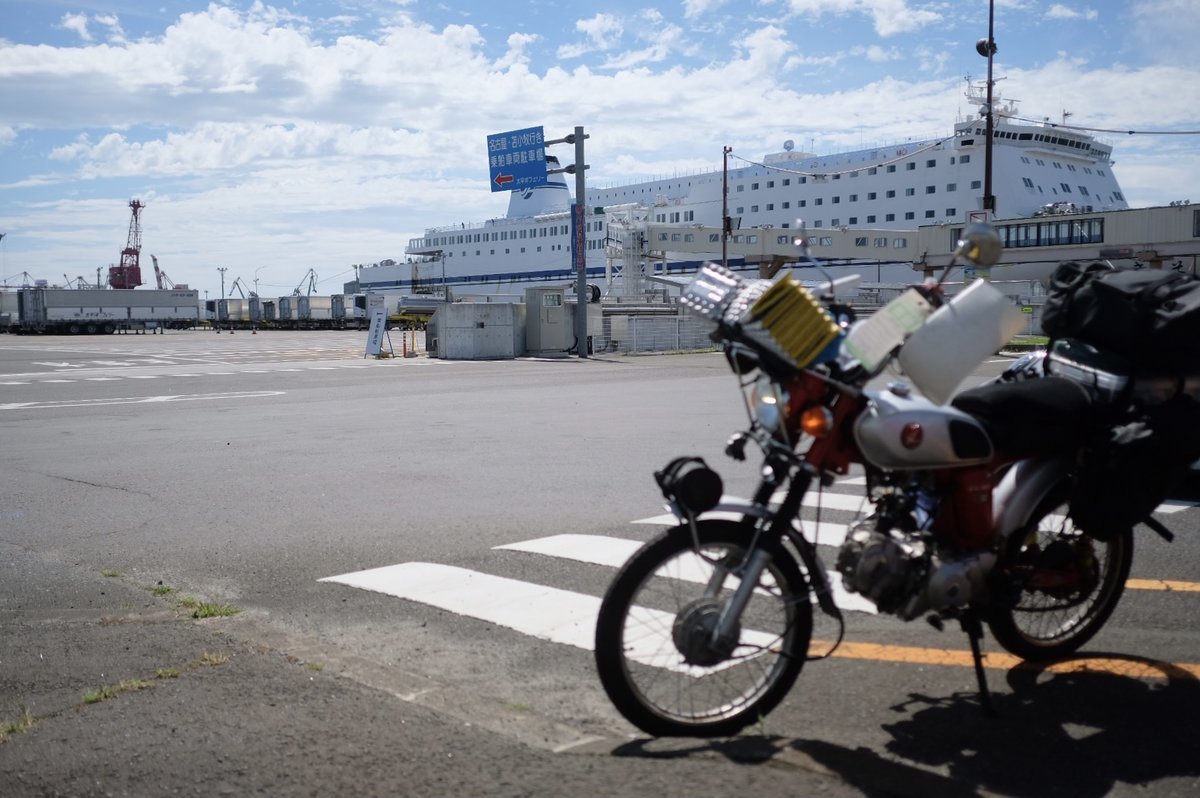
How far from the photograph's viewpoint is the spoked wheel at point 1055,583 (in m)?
3.54

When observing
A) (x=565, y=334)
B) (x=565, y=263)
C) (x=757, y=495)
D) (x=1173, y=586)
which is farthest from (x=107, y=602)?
(x=565, y=263)

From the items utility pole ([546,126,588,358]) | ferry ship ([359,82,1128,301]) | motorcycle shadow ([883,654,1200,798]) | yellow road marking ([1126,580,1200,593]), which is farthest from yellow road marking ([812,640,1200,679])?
ferry ship ([359,82,1128,301])

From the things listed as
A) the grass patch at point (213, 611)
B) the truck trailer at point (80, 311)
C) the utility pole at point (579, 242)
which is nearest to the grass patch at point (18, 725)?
the grass patch at point (213, 611)

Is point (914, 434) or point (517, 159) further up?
point (517, 159)

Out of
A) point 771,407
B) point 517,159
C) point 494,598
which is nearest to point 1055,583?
point 771,407

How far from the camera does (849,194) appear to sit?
6141 centimetres

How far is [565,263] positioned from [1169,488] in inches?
2898

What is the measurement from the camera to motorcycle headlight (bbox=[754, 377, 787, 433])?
307 cm

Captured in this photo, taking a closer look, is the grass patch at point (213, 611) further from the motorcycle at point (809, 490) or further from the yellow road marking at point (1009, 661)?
the yellow road marking at point (1009, 661)

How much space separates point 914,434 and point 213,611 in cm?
327

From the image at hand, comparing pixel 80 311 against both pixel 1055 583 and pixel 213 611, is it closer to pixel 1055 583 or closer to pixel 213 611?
pixel 213 611

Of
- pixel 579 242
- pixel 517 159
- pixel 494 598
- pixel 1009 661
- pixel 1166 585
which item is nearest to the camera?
pixel 1009 661

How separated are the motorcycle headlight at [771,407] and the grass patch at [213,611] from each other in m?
2.83

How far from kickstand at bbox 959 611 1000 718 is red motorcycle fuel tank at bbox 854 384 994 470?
55 centimetres
